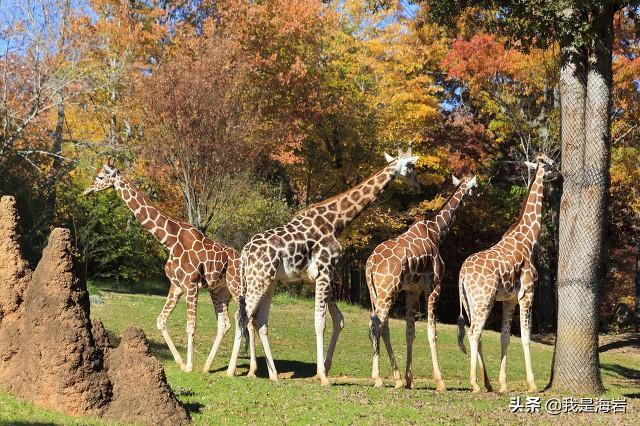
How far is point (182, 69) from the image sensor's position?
29891 mm

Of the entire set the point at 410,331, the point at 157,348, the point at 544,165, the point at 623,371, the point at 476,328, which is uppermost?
the point at 544,165

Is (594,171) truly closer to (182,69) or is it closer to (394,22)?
(182,69)

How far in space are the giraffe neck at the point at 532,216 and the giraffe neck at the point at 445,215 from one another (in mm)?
1133

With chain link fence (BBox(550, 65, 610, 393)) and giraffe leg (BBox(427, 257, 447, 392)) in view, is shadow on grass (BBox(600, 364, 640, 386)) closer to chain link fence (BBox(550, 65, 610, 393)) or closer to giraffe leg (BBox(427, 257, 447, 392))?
chain link fence (BBox(550, 65, 610, 393))

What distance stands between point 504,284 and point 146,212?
21.7ft

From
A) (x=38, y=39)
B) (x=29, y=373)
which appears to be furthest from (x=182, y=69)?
(x=29, y=373)

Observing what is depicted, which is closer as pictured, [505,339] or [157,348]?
[505,339]

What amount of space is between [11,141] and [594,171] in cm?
1939

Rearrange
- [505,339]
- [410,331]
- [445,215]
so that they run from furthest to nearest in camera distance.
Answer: [445,215]
[505,339]
[410,331]

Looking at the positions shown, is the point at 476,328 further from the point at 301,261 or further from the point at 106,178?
the point at 106,178

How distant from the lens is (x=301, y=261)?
14.3m

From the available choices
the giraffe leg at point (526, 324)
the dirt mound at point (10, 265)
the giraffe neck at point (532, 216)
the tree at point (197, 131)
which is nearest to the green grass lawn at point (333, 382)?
the giraffe leg at point (526, 324)

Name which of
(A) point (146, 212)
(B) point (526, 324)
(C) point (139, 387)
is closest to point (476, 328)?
(B) point (526, 324)

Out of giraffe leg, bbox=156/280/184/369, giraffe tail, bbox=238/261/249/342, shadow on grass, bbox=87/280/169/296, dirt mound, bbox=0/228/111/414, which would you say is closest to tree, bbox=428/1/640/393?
giraffe tail, bbox=238/261/249/342
